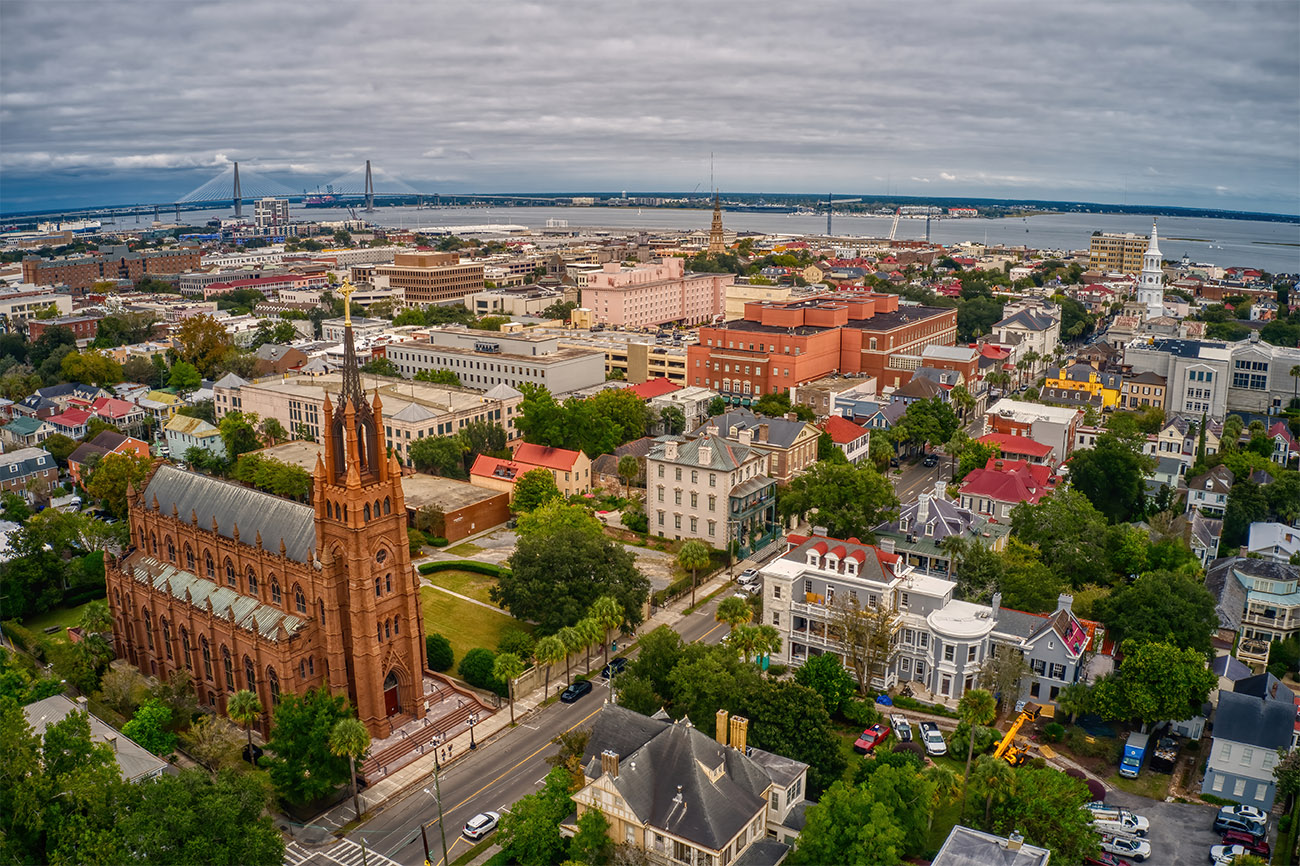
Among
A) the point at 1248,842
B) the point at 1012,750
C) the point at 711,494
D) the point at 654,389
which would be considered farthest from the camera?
the point at 654,389

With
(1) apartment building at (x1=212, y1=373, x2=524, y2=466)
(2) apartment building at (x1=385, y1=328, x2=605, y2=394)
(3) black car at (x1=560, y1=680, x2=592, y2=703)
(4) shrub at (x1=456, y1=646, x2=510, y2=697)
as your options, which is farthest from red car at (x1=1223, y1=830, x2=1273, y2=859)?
(2) apartment building at (x1=385, y1=328, x2=605, y2=394)

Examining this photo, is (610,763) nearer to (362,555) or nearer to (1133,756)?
(362,555)

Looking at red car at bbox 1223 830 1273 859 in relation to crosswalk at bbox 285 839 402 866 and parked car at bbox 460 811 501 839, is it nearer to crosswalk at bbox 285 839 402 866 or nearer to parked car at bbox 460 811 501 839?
parked car at bbox 460 811 501 839

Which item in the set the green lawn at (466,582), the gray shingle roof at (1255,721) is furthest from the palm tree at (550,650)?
the gray shingle roof at (1255,721)

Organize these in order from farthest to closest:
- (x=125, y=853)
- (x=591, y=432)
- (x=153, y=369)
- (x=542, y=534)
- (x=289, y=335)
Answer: (x=289, y=335), (x=153, y=369), (x=591, y=432), (x=542, y=534), (x=125, y=853)

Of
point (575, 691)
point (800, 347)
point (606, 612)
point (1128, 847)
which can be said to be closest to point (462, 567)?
point (606, 612)

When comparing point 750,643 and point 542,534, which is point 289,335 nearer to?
point 542,534

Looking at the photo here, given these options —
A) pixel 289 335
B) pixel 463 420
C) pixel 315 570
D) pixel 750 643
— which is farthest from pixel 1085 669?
pixel 289 335
